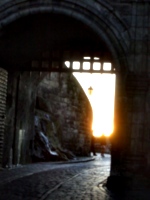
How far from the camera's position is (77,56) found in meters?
19.7

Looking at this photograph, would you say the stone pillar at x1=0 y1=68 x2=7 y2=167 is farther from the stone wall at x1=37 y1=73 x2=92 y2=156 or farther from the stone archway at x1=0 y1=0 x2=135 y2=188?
the stone wall at x1=37 y1=73 x2=92 y2=156

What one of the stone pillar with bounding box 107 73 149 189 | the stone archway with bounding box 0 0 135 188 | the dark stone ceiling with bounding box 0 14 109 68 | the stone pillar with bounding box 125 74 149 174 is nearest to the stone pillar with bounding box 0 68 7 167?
the dark stone ceiling with bounding box 0 14 109 68

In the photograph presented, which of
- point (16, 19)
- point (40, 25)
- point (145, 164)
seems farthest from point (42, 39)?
point (145, 164)

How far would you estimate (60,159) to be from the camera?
27031mm

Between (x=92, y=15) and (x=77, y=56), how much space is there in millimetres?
5355

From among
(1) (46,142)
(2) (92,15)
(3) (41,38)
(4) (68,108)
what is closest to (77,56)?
(3) (41,38)

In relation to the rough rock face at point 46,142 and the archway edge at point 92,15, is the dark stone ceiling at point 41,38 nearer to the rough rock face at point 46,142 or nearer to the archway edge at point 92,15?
the archway edge at point 92,15

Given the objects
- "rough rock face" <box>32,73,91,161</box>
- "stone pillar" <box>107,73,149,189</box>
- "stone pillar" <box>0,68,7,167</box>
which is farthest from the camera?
"rough rock face" <box>32,73,91,161</box>

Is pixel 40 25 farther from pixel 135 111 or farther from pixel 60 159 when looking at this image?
pixel 60 159

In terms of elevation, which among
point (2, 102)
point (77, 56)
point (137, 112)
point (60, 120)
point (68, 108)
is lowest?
point (137, 112)

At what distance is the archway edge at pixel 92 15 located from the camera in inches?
562

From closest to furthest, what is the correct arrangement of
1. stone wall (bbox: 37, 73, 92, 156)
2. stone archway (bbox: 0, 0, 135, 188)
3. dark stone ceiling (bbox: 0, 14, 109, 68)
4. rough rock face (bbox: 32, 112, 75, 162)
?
1. stone archway (bbox: 0, 0, 135, 188)
2. dark stone ceiling (bbox: 0, 14, 109, 68)
3. rough rock face (bbox: 32, 112, 75, 162)
4. stone wall (bbox: 37, 73, 92, 156)

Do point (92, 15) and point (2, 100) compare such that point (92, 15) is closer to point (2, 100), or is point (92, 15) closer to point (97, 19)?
point (97, 19)

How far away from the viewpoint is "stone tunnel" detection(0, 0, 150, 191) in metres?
14.0
